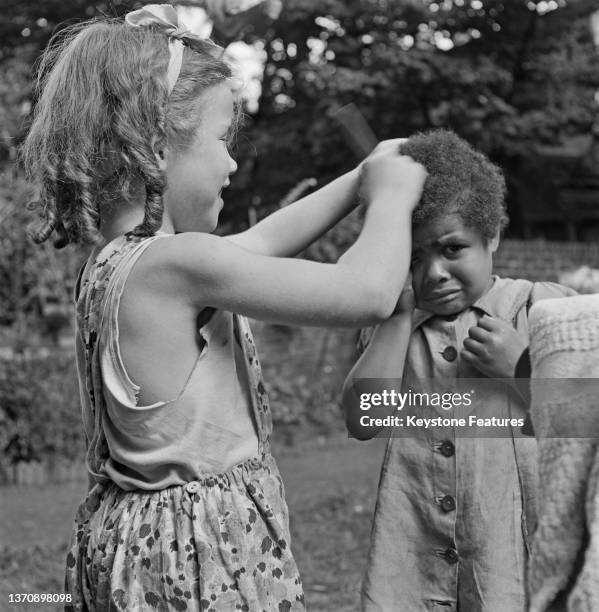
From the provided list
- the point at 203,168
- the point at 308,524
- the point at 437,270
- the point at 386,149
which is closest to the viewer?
the point at 203,168

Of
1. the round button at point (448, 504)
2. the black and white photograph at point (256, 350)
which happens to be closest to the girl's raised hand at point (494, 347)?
the black and white photograph at point (256, 350)

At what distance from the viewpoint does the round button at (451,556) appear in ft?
6.61

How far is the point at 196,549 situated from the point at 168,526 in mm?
64

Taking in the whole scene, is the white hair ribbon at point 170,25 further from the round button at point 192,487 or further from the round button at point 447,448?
the round button at point 447,448

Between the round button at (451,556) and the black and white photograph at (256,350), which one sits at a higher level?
the black and white photograph at (256,350)

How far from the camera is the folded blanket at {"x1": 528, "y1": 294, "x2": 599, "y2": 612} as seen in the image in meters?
1.16

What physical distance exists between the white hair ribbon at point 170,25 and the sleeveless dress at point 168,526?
12.8 inches

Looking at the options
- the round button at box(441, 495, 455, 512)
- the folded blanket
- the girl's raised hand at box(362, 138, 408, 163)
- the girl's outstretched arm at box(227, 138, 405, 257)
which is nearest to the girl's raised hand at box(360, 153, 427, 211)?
the girl's raised hand at box(362, 138, 408, 163)

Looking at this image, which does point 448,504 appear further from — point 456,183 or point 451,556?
point 456,183

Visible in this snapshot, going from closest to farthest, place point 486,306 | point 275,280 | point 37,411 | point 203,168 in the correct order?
point 275,280 → point 203,168 → point 486,306 → point 37,411

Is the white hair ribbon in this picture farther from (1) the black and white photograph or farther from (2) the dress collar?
(2) the dress collar

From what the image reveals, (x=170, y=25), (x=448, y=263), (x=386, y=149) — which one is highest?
(x=170, y=25)

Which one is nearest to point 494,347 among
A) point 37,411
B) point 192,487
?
point 192,487

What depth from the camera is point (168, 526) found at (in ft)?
5.36
